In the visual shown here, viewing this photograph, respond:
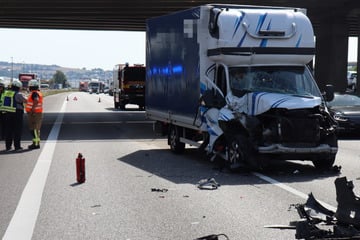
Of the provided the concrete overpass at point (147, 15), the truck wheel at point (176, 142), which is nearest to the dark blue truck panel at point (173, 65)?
the truck wheel at point (176, 142)

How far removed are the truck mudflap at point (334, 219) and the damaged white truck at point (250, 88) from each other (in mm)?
4030

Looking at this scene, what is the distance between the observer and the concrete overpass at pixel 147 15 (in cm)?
3222

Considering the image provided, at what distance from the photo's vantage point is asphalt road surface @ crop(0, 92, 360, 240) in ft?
22.4

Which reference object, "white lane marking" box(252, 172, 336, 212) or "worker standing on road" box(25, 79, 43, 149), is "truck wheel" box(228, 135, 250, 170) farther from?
"worker standing on road" box(25, 79, 43, 149)

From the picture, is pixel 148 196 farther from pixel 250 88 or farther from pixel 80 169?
pixel 250 88

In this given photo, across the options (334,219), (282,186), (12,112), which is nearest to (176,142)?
(12,112)

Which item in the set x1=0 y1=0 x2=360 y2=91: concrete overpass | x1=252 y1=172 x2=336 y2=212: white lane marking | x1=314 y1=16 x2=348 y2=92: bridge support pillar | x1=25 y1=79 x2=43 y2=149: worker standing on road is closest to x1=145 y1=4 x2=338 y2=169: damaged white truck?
x1=252 y1=172 x2=336 y2=212: white lane marking

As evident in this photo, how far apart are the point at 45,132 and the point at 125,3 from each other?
1297cm

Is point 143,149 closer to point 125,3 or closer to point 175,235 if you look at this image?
point 175,235

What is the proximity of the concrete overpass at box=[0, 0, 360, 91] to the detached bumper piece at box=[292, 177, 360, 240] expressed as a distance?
2528 cm

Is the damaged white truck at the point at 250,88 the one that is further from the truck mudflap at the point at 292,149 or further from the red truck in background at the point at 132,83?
the red truck in background at the point at 132,83

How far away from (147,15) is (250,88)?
88.3 ft

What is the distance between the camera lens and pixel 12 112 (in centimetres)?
1538

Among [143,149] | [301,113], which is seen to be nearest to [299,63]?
[301,113]
